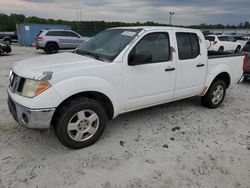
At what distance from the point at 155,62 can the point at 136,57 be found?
505 millimetres

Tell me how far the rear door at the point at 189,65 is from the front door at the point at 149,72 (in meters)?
0.22

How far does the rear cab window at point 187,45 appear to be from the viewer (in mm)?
4211

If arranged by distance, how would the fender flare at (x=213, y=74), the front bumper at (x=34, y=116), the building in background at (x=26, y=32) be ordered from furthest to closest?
the building in background at (x=26, y=32) < the fender flare at (x=213, y=74) < the front bumper at (x=34, y=116)

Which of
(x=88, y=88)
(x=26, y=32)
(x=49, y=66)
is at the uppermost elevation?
(x=26, y=32)

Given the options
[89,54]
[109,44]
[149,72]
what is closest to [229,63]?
[149,72]

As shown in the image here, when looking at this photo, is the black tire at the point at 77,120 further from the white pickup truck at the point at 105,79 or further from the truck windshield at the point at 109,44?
the truck windshield at the point at 109,44

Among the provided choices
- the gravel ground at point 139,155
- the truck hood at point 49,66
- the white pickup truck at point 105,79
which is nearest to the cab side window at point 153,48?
the white pickup truck at point 105,79

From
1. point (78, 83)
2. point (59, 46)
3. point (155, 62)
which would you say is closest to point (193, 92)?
point (155, 62)

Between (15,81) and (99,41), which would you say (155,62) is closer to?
(99,41)

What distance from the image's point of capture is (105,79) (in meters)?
3.29

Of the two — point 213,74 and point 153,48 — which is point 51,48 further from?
point 153,48

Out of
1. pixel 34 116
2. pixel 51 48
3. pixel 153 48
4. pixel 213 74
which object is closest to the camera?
pixel 34 116

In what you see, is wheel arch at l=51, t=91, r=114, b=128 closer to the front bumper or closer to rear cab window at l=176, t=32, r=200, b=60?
the front bumper

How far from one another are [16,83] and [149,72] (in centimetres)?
204
